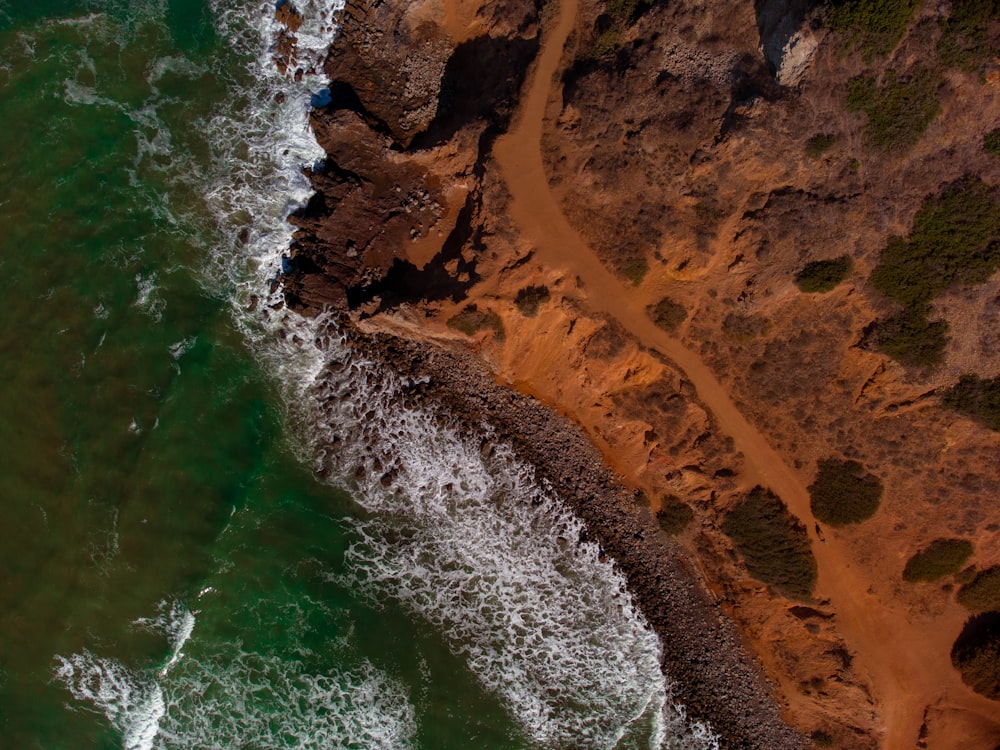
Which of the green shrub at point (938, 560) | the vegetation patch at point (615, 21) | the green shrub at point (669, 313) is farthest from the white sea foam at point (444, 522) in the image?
the vegetation patch at point (615, 21)

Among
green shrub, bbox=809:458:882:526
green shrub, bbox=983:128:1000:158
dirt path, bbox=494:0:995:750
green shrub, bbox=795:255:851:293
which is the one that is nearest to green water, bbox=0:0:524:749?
dirt path, bbox=494:0:995:750

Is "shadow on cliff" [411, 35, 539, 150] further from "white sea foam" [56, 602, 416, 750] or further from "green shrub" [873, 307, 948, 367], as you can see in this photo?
"white sea foam" [56, 602, 416, 750]

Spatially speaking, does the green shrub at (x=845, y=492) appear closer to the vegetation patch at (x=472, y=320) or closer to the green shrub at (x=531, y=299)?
the green shrub at (x=531, y=299)

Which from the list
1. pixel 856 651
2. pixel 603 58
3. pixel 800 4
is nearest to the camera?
pixel 800 4

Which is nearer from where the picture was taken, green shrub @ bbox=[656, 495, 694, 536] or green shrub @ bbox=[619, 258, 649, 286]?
green shrub @ bbox=[619, 258, 649, 286]

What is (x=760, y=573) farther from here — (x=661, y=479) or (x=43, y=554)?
(x=43, y=554)

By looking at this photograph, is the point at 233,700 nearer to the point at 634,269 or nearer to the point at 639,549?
the point at 639,549

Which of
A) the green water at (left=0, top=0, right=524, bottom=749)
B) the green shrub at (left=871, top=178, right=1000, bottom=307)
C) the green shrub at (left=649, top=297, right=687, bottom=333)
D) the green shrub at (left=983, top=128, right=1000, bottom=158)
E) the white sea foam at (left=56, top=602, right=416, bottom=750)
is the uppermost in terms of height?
the green shrub at (left=983, top=128, right=1000, bottom=158)

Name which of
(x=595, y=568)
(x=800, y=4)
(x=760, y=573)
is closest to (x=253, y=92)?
(x=800, y=4)
